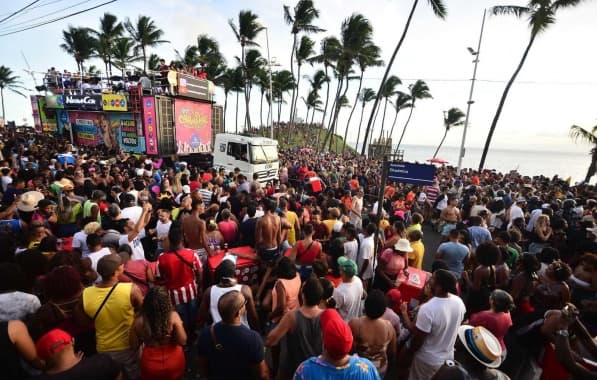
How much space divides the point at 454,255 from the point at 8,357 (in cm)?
533

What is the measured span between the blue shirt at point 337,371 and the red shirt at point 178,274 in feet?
7.04

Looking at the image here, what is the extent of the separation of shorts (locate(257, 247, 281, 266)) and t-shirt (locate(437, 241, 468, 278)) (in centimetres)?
278

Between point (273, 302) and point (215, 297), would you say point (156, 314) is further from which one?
point (273, 302)

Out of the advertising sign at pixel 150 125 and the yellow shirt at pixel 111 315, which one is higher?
the advertising sign at pixel 150 125

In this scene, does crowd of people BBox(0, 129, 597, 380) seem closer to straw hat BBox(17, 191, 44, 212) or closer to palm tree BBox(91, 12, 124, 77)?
straw hat BBox(17, 191, 44, 212)

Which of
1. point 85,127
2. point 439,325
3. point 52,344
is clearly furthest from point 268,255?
point 85,127

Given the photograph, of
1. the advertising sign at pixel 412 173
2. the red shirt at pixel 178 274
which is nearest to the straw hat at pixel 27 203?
the red shirt at pixel 178 274

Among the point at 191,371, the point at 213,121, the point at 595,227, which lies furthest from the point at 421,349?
the point at 213,121

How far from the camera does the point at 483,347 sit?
2.07m

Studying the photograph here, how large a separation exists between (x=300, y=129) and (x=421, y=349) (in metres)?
59.0

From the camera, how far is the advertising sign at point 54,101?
16.4m

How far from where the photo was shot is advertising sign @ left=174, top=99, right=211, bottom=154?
15.2 m

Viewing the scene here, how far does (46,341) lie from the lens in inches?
74.2

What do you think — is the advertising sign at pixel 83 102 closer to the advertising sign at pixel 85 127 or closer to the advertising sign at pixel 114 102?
the advertising sign at pixel 85 127
